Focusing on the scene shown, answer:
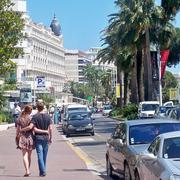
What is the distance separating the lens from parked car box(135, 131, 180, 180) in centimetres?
914

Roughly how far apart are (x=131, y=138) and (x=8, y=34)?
14.3m

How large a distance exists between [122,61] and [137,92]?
3749mm

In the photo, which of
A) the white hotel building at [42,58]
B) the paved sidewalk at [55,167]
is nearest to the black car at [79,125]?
the paved sidewalk at [55,167]

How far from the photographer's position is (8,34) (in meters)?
26.6

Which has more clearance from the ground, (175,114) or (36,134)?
(175,114)

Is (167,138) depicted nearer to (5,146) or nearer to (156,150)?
(156,150)

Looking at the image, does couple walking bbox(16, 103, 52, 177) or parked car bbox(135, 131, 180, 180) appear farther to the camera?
couple walking bbox(16, 103, 52, 177)

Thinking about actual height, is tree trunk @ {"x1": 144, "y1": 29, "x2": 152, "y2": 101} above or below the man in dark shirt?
above

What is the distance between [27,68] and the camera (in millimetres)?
126562

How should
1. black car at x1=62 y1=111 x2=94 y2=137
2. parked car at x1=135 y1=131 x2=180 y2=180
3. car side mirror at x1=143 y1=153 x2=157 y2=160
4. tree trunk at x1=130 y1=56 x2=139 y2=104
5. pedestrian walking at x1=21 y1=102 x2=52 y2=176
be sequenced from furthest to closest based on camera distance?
tree trunk at x1=130 y1=56 x2=139 y2=104 → black car at x1=62 y1=111 x2=94 y2=137 → pedestrian walking at x1=21 y1=102 x2=52 y2=176 → car side mirror at x1=143 y1=153 x2=157 y2=160 → parked car at x1=135 y1=131 x2=180 y2=180

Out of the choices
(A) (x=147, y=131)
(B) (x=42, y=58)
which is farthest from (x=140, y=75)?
(B) (x=42, y=58)

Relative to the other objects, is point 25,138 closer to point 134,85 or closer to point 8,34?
point 8,34

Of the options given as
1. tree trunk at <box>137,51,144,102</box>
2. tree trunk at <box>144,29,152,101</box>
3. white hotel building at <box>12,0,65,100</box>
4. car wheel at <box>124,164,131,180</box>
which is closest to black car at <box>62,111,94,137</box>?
tree trunk at <box>144,29,152,101</box>

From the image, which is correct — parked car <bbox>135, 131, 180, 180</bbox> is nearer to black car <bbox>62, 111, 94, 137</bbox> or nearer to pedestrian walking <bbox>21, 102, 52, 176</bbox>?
pedestrian walking <bbox>21, 102, 52, 176</bbox>
